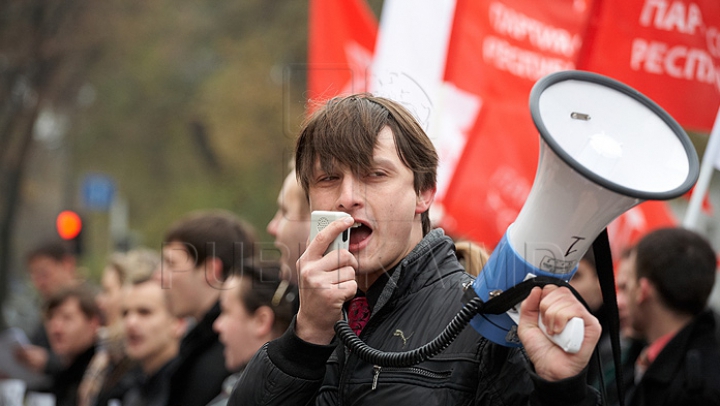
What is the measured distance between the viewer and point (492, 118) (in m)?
5.75

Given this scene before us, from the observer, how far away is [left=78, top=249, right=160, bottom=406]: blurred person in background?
5703 millimetres

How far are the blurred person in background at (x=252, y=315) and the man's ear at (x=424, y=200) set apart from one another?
4.91 ft

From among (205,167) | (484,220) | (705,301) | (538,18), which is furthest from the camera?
(205,167)

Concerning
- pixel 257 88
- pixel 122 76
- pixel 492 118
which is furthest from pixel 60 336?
pixel 122 76

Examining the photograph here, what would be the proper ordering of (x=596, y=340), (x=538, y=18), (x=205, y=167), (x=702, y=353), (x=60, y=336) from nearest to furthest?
(x=596, y=340)
(x=702, y=353)
(x=538, y=18)
(x=60, y=336)
(x=205, y=167)

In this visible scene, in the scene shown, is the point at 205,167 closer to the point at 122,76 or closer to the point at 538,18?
the point at 122,76

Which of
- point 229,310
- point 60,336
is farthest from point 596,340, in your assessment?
point 60,336

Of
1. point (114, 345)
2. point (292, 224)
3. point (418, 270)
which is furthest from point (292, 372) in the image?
point (114, 345)

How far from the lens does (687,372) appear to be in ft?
11.5

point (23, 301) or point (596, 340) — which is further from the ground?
point (596, 340)

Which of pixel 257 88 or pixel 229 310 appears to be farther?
pixel 257 88

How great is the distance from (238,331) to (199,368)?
51 cm

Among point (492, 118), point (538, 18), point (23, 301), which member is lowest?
point (23, 301)

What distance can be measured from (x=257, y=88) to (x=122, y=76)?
386 cm
